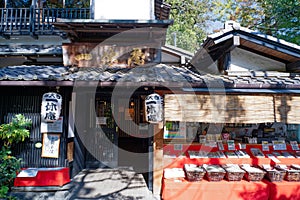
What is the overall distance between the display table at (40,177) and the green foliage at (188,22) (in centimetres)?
1874

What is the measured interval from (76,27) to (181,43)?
1741cm

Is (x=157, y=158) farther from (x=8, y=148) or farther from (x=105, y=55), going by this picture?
(x=8, y=148)

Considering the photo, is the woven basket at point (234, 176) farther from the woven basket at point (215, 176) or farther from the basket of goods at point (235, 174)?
the woven basket at point (215, 176)

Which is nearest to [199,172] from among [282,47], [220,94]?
[220,94]

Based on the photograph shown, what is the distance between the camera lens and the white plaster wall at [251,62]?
7.92 metres

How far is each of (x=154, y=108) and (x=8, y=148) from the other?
4491mm

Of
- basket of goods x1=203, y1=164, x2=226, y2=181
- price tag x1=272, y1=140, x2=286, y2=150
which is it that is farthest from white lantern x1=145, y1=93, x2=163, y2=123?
price tag x1=272, y1=140, x2=286, y2=150

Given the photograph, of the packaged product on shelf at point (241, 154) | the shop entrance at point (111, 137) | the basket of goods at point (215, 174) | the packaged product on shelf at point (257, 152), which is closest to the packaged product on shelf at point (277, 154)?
the packaged product on shelf at point (257, 152)

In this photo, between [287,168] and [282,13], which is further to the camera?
[282,13]

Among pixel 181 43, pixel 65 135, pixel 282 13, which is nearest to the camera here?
pixel 65 135

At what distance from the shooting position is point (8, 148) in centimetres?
657

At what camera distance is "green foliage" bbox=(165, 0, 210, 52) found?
23.5 metres

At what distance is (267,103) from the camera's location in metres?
6.49

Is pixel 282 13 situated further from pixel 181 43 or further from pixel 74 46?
pixel 74 46
